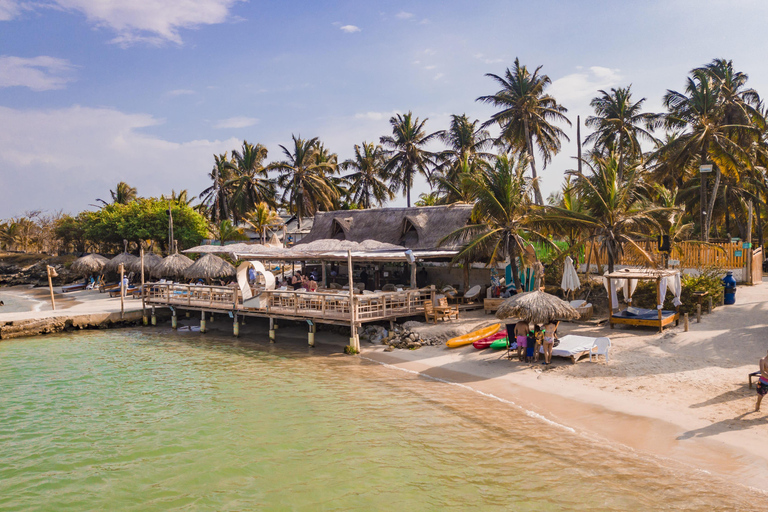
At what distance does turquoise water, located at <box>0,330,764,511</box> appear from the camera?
8.61 m

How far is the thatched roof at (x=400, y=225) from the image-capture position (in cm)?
2700

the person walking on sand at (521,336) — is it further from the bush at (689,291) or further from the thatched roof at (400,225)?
the thatched roof at (400,225)

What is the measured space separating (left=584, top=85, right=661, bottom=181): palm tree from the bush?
63.1 ft

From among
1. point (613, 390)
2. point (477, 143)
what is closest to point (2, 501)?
point (613, 390)

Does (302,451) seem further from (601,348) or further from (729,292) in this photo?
(729,292)

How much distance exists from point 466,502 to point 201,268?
74.1ft

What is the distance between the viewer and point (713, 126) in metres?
24.0

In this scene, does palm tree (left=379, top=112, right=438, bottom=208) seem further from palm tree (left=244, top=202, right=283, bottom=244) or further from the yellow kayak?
the yellow kayak

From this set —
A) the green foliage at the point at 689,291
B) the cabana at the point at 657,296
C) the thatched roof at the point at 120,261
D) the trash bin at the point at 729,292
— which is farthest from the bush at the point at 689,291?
the thatched roof at the point at 120,261

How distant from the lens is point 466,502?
8.41 metres

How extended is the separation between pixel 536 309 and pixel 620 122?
28.4m

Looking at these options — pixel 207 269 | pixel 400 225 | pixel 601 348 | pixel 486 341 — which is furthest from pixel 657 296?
pixel 207 269

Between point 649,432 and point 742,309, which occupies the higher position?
point 742,309

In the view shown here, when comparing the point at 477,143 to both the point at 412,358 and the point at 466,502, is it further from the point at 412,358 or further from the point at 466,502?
the point at 466,502
